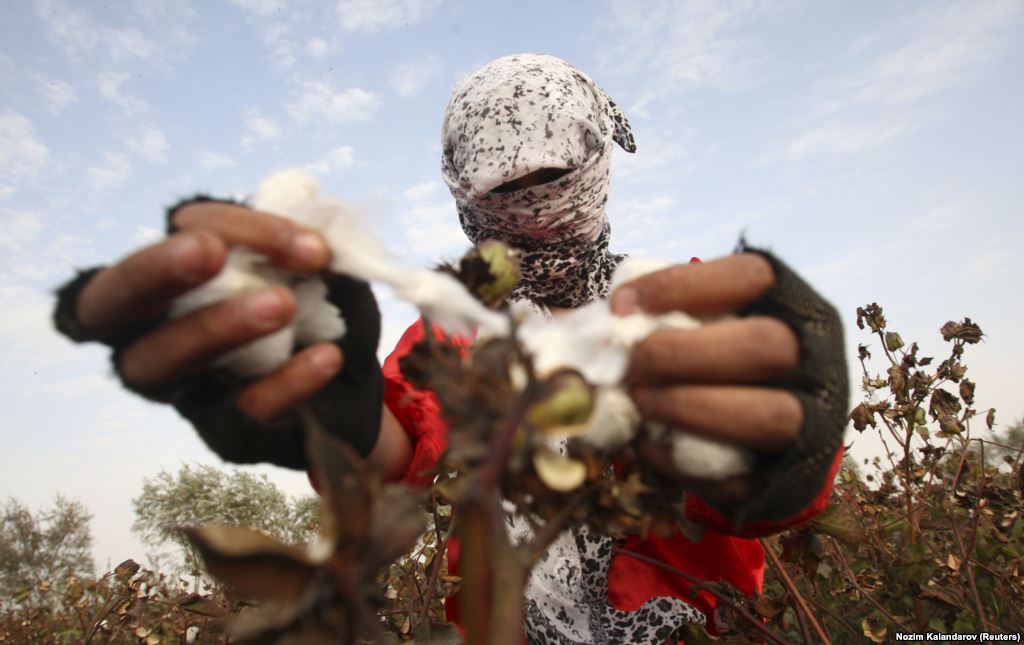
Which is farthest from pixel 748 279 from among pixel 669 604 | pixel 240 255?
pixel 669 604

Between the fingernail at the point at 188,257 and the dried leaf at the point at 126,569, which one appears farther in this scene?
the dried leaf at the point at 126,569

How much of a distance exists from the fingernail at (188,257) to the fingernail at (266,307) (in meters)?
0.06

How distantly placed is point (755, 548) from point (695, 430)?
136 centimetres

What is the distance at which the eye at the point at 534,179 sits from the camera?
2039 mm

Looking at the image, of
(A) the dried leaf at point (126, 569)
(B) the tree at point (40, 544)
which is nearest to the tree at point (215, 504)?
(B) the tree at point (40, 544)

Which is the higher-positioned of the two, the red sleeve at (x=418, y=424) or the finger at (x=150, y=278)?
the red sleeve at (x=418, y=424)

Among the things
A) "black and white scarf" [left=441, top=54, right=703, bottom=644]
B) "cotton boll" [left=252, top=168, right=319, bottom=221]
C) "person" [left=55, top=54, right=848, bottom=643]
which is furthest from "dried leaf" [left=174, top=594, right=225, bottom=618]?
"cotton boll" [left=252, top=168, right=319, bottom=221]

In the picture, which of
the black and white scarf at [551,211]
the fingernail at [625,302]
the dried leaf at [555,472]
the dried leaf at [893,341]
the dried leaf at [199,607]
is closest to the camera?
the dried leaf at [555,472]

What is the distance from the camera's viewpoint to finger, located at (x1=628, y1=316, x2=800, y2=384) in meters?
0.76

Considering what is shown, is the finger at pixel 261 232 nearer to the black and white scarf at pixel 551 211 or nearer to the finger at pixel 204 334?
the finger at pixel 204 334

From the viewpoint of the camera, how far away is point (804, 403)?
798 millimetres

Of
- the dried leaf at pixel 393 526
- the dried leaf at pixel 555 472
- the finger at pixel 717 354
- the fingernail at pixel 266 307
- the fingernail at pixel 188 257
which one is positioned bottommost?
the dried leaf at pixel 393 526

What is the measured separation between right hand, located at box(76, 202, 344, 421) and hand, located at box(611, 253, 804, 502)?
0.39 m

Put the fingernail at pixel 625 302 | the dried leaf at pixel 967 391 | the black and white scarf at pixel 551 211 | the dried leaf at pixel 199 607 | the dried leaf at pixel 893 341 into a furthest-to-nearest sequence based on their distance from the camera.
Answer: the dried leaf at pixel 893 341
the dried leaf at pixel 967 391
the black and white scarf at pixel 551 211
the dried leaf at pixel 199 607
the fingernail at pixel 625 302
